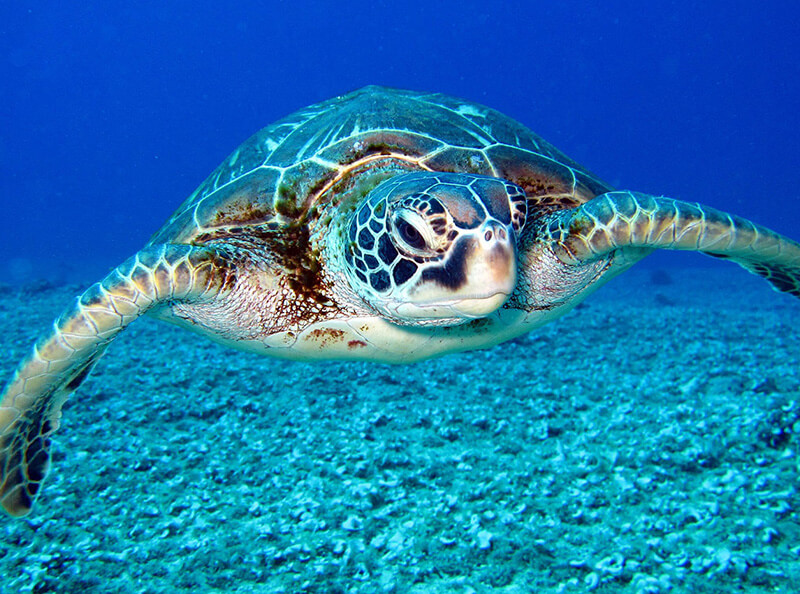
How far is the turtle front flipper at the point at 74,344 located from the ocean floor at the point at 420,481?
0.25 meters

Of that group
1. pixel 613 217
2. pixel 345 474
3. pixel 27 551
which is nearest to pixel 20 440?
pixel 27 551

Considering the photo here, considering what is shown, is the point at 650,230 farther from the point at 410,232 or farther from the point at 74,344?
the point at 74,344

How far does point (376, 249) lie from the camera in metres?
2.03

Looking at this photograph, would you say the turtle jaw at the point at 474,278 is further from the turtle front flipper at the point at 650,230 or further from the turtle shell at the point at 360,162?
the turtle shell at the point at 360,162

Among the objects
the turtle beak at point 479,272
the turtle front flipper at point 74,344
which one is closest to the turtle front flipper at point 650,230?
the turtle beak at point 479,272

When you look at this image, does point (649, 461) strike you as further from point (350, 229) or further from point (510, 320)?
point (350, 229)

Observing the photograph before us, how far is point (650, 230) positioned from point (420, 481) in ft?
6.35

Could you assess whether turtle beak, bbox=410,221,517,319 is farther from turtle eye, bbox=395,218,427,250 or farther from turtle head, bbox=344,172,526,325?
turtle eye, bbox=395,218,427,250

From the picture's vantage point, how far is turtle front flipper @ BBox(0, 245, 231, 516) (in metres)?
2.20

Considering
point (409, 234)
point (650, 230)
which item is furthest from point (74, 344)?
point (650, 230)

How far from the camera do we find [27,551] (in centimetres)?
218

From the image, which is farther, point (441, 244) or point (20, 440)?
point (20, 440)

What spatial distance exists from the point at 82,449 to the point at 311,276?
2.03 m

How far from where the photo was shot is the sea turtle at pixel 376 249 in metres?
1.90
